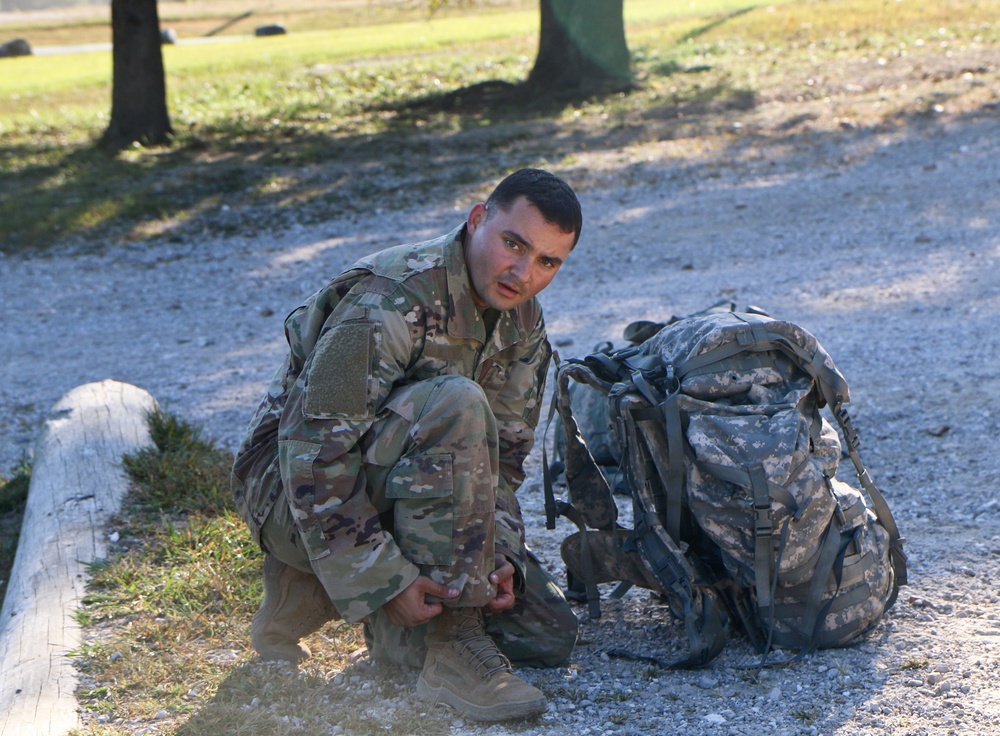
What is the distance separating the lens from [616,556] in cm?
319

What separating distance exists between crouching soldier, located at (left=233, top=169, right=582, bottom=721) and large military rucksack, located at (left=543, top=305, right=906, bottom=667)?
13.1 inches

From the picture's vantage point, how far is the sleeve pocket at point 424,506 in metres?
2.71

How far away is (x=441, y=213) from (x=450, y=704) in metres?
6.49

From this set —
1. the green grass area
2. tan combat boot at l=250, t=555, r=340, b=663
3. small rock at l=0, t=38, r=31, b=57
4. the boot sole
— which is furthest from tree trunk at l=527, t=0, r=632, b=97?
small rock at l=0, t=38, r=31, b=57

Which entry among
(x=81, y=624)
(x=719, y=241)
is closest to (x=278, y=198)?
(x=719, y=241)

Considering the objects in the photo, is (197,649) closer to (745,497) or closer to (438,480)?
(438,480)

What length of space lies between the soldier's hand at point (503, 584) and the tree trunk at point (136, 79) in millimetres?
10569

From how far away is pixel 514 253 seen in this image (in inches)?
113

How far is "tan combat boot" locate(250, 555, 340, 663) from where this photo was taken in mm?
3029

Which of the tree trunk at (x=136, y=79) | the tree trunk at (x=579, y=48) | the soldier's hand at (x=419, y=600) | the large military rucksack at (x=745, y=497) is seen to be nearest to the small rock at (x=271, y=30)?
the tree trunk at (x=579, y=48)

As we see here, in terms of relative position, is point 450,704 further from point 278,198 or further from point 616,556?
point 278,198

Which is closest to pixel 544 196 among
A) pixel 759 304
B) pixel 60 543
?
pixel 60 543

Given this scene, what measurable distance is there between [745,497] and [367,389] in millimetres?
1032

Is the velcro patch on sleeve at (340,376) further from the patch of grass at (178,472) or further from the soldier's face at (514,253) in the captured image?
the patch of grass at (178,472)
